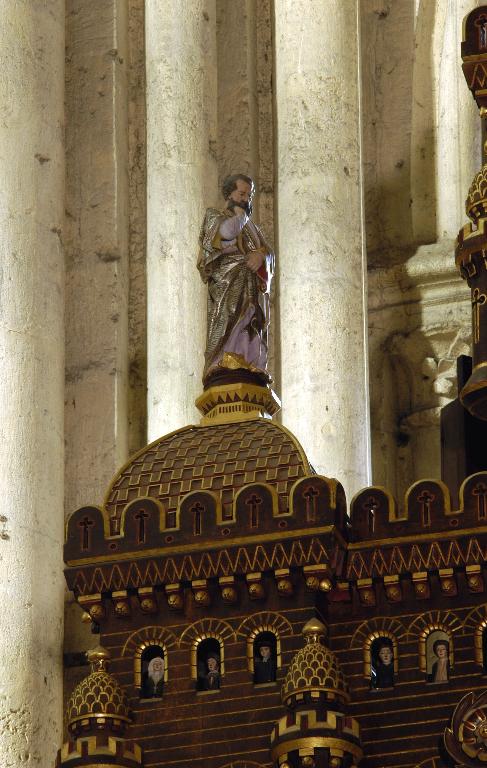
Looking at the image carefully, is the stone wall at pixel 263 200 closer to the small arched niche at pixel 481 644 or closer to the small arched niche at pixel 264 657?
the small arched niche at pixel 264 657

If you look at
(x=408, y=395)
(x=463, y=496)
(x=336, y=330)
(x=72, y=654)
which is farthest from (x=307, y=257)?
(x=463, y=496)

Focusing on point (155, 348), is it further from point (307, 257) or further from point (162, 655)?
point (162, 655)

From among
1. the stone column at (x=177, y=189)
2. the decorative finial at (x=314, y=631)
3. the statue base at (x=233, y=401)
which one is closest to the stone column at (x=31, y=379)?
the stone column at (x=177, y=189)

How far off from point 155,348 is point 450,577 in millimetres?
3783

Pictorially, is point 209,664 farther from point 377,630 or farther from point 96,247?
point 96,247

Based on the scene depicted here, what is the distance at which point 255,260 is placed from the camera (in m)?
12.4

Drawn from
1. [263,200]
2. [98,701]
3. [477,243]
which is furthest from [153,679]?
[263,200]

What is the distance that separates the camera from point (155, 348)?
14.4m

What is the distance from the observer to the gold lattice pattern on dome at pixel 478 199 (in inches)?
439

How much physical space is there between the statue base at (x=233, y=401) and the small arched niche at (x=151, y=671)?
1.03m

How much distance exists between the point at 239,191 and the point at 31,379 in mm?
1568

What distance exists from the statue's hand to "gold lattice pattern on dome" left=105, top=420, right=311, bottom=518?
97 cm

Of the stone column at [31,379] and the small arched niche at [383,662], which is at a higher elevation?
the stone column at [31,379]

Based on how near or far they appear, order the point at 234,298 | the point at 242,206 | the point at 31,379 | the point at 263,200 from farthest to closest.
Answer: the point at 263,200, the point at 31,379, the point at 242,206, the point at 234,298
